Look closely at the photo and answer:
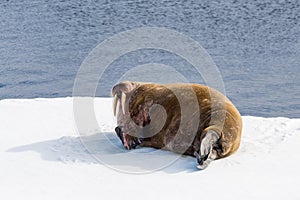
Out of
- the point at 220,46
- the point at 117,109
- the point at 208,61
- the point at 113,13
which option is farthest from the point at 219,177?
the point at 113,13

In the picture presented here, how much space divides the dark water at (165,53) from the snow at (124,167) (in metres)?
3.41

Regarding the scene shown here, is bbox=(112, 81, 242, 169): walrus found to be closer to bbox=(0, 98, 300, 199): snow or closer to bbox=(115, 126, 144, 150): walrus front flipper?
bbox=(115, 126, 144, 150): walrus front flipper

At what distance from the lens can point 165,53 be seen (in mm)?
13930

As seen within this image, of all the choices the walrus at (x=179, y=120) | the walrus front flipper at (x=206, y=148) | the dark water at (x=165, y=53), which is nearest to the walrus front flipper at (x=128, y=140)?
the walrus at (x=179, y=120)

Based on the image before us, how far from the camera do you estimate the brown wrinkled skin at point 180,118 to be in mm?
5820

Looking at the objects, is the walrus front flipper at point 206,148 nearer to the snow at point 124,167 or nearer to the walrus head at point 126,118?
the snow at point 124,167

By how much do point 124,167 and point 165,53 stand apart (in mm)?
8476

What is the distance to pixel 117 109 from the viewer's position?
6.96 meters

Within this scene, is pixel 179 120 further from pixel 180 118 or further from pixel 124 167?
pixel 124 167

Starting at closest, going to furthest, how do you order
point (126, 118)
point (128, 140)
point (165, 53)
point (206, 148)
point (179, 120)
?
point (206, 148) < point (179, 120) < point (128, 140) < point (126, 118) < point (165, 53)

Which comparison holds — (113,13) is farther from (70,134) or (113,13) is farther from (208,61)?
(70,134)

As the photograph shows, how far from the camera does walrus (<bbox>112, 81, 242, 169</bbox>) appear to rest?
5742 mm

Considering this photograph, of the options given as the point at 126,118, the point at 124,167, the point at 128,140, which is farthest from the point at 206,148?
the point at 126,118

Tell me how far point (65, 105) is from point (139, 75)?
4038 millimetres
